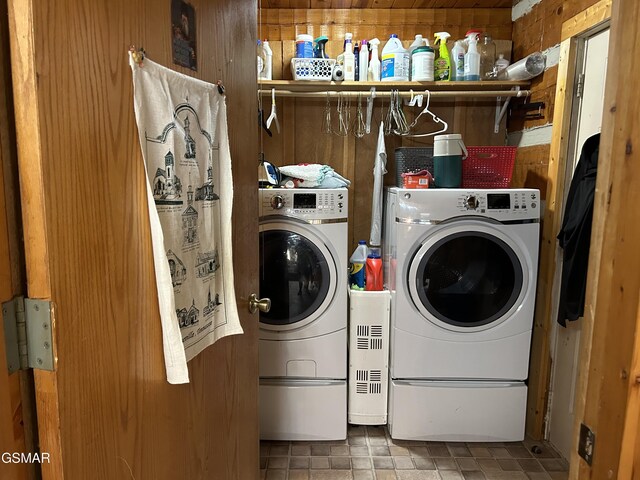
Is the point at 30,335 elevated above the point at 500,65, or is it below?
below

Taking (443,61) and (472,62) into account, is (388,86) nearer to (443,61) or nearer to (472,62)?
(443,61)

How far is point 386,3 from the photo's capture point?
2584 millimetres

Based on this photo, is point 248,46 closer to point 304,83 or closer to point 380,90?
point 304,83

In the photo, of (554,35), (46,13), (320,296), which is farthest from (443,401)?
(46,13)

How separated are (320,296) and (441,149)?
0.95 m

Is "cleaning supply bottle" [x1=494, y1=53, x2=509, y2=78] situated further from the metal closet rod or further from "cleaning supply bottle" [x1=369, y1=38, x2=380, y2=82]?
"cleaning supply bottle" [x1=369, y1=38, x2=380, y2=82]

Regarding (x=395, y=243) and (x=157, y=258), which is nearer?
(x=157, y=258)

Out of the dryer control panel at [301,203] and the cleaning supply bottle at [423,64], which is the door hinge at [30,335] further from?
the cleaning supply bottle at [423,64]

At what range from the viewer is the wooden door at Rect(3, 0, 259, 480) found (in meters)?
0.58

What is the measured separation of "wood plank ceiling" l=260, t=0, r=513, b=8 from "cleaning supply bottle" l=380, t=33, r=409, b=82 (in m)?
0.30

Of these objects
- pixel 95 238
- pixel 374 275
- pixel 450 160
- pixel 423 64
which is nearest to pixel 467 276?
pixel 374 275

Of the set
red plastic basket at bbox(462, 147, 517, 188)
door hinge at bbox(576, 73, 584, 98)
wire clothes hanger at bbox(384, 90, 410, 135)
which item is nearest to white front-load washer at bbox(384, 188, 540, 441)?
red plastic basket at bbox(462, 147, 517, 188)

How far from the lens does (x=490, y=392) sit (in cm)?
219

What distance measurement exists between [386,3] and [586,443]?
2.49 m
